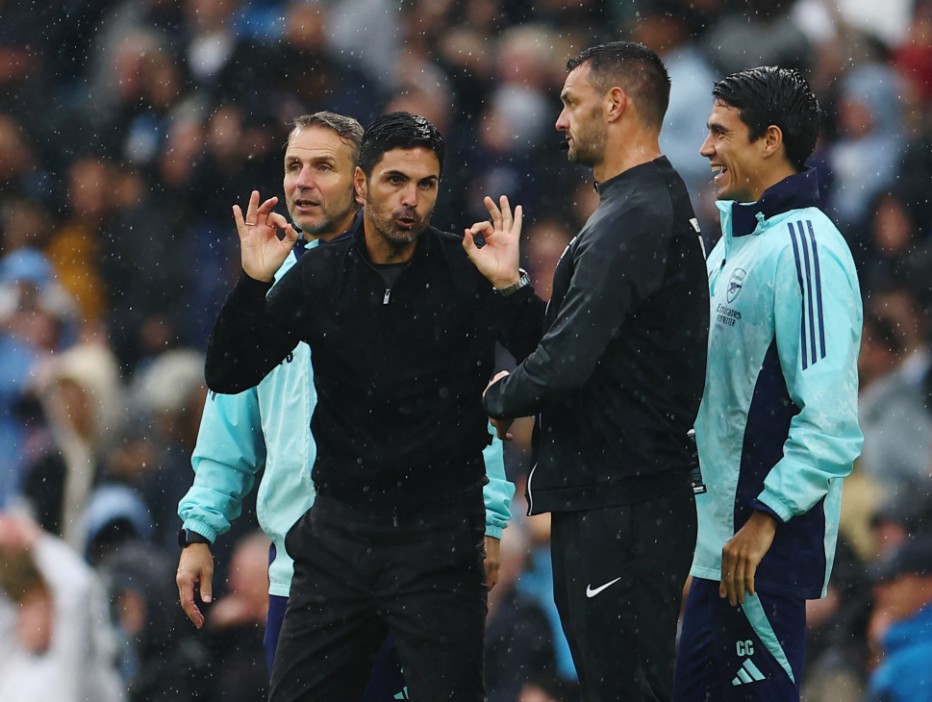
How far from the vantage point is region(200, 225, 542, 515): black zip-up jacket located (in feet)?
10.2

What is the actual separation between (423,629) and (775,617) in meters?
0.77

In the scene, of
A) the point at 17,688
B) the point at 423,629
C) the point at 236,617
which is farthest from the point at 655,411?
the point at 17,688

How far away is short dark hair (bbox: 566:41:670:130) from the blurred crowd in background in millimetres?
2431

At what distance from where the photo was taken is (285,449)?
12.1ft

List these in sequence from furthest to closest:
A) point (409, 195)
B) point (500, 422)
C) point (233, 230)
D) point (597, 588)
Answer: point (233, 230)
point (409, 195)
point (500, 422)
point (597, 588)

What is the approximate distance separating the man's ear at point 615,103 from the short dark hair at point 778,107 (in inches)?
17.8

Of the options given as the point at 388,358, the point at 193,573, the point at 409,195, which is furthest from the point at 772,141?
the point at 193,573

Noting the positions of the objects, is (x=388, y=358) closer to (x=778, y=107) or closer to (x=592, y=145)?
(x=592, y=145)

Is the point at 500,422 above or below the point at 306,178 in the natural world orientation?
Result: below

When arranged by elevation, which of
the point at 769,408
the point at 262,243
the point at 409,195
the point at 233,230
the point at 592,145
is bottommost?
the point at 769,408

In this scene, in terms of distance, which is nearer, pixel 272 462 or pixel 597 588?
pixel 597 588

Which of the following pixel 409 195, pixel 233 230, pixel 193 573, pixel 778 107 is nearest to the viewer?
pixel 409 195

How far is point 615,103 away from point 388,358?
2.38 feet

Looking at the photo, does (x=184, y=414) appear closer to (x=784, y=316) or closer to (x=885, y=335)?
(x=885, y=335)
